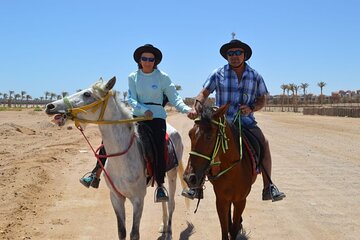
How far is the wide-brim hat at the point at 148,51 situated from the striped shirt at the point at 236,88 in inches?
35.2

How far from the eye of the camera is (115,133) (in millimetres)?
5562

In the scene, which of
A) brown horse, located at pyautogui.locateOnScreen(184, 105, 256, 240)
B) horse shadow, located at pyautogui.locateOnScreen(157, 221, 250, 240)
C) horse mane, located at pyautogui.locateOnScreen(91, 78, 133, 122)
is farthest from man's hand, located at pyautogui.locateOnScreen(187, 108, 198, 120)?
horse shadow, located at pyautogui.locateOnScreen(157, 221, 250, 240)

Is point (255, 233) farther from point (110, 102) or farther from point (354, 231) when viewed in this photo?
point (110, 102)

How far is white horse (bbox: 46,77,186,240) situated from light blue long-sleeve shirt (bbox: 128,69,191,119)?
49 centimetres

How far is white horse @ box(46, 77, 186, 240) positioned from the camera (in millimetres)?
5238

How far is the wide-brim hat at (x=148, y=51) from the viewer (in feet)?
20.7

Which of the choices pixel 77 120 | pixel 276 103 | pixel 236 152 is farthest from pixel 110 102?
pixel 276 103

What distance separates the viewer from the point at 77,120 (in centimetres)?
527

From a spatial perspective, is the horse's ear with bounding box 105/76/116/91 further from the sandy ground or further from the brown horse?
the sandy ground

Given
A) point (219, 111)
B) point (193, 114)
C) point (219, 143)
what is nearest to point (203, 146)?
point (219, 143)

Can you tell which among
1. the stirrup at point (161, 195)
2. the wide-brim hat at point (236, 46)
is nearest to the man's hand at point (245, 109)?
the wide-brim hat at point (236, 46)

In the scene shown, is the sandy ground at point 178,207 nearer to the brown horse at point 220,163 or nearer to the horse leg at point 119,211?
the horse leg at point 119,211

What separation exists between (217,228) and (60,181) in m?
5.25

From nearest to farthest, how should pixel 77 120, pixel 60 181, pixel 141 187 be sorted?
pixel 77 120 < pixel 141 187 < pixel 60 181
